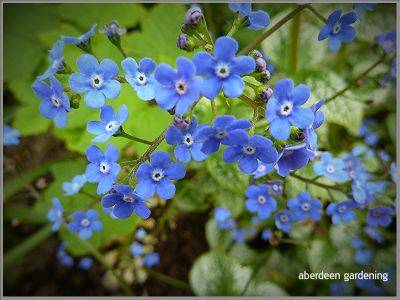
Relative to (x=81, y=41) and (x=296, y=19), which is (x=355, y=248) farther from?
(x=81, y=41)

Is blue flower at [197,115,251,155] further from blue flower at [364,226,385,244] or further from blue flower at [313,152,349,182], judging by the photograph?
blue flower at [364,226,385,244]

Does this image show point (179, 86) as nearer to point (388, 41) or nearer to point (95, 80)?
point (95, 80)

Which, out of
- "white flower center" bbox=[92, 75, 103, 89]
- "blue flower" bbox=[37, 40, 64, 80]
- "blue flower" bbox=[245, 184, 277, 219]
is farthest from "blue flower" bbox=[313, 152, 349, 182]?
"blue flower" bbox=[37, 40, 64, 80]

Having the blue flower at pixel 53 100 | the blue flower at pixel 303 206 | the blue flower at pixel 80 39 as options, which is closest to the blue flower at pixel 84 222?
the blue flower at pixel 53 100

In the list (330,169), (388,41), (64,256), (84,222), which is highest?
(388,41)

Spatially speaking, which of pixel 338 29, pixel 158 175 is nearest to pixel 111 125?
pixel 158 175

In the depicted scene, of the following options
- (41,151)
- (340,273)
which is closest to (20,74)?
(41,151)

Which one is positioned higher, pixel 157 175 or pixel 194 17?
pixel 194 17

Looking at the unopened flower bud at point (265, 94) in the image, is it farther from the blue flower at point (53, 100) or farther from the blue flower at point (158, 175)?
the blue flower at point (53, 100)
